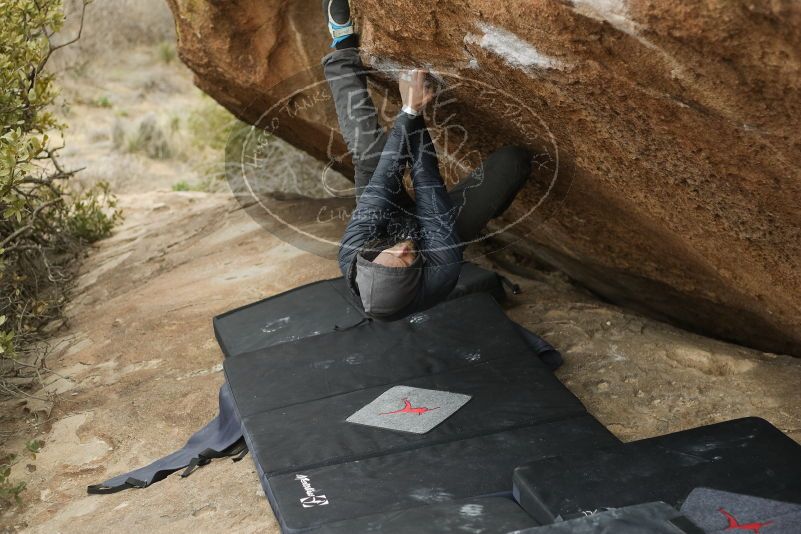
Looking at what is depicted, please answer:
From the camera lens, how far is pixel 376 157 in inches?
123

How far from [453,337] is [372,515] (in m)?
1.20

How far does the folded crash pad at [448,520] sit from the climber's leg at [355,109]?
1.27 m

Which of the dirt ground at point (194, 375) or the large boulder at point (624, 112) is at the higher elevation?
the large boulder at point (624, 112)

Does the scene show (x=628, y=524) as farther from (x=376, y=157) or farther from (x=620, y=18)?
(x=376, y=157)

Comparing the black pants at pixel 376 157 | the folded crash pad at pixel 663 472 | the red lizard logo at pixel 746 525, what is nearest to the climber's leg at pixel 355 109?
the black pants at pixel 376 157

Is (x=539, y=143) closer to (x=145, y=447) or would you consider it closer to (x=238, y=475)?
(x=238, y=475)

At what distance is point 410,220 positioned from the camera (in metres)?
3.17

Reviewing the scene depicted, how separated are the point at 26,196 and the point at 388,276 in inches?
101

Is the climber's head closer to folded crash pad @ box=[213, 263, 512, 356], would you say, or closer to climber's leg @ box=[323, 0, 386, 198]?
climber's leg @ box=[323, 0, 386, 198]

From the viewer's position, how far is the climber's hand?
3.00 metres

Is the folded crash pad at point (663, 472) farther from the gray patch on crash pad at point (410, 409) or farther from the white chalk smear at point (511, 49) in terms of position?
the white chalk smear at point (511, 49)

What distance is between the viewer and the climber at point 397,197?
287 cm

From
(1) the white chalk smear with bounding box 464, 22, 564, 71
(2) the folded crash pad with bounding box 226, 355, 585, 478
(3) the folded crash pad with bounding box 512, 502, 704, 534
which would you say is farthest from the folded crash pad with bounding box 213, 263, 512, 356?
(3) the folded crash pad with bounding box 512, 502, 704, 534

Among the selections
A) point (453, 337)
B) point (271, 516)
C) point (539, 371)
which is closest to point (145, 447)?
point (271, 516)
